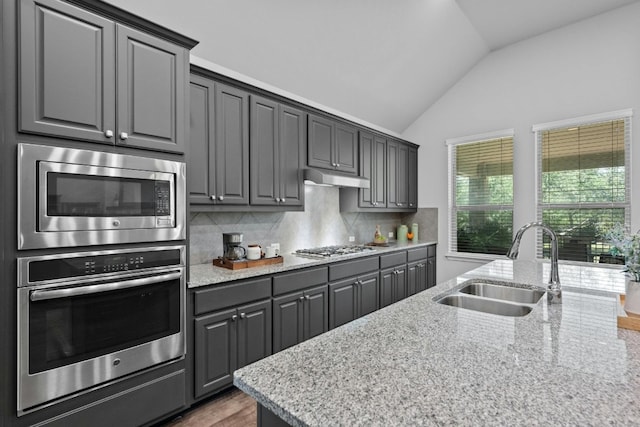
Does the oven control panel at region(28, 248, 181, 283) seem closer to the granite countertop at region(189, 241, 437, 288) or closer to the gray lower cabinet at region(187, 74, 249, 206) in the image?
the granite countertop at region(189, 241, 437, 288)

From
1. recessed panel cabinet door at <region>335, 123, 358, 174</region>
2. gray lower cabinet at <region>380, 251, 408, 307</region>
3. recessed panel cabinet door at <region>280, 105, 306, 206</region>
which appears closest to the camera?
recessed panel cabinet door at <region>280, 105, 306, 206</region>

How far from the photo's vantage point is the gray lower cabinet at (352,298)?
10.3 feet

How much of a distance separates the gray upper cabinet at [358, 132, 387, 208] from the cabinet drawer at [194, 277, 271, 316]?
1.93 metres

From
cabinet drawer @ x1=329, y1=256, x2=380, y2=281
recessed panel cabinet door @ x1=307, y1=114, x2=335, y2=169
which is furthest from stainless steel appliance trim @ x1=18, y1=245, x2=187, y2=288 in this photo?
recessed panel cabinet door @ x1=307, y1=114, x2=335, y2=169

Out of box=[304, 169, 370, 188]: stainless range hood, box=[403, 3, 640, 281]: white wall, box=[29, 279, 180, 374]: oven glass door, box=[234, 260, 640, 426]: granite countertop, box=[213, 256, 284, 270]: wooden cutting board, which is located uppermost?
box=[403, 3, 640, 281]: white wall

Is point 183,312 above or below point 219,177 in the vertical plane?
below

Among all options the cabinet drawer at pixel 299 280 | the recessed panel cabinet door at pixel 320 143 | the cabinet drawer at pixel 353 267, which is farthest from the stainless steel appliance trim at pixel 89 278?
the recessed panel cabinet door at pixel 320 143

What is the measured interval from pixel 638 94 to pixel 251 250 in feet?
13.9

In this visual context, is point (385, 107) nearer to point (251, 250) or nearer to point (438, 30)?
point (438, 30)

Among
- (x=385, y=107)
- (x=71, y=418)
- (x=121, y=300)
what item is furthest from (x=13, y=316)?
(x=385, y=107)

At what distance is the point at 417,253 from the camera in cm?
448

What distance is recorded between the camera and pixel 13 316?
1.46m

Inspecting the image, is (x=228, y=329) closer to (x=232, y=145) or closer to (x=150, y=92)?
(x=232, y=145)

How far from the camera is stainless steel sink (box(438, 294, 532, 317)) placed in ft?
5.42
